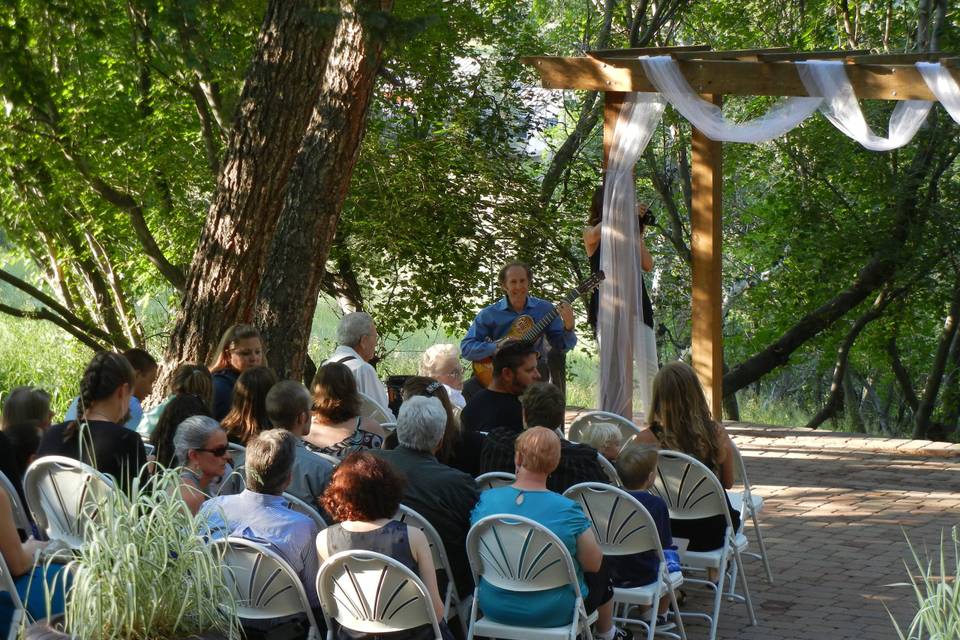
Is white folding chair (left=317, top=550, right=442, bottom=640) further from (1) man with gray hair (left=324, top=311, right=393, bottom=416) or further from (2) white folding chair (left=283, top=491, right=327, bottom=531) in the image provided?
(1) man with gray hair (left=324, top=311, right=393, bottom=416)

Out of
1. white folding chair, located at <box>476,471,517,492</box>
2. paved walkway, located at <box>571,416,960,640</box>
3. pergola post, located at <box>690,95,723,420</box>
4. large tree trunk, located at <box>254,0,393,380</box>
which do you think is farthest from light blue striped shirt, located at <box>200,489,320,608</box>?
pergola post, located at <box>690,95,723,420</box>

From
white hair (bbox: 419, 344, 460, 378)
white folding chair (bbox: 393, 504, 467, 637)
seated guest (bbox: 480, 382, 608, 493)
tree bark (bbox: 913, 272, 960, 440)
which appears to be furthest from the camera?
tree bark (bbox: 913, 272, 960, 440)

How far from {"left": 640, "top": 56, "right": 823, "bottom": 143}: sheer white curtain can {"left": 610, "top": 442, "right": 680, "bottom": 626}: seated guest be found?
158 inches

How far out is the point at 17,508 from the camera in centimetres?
426

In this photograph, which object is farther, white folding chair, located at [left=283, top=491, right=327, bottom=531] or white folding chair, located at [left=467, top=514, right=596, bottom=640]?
white folding chair, located at [left=283, top=491, right=327, bottom=531]

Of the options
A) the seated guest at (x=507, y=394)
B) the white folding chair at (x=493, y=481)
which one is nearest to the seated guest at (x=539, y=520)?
the white folding chair at (x=493, y=481)

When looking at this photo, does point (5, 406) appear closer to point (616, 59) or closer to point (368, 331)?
point (368, 331)

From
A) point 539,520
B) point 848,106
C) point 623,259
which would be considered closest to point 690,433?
point 539,520

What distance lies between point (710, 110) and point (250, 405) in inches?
177

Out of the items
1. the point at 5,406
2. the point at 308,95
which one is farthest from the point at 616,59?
the point at 5,406

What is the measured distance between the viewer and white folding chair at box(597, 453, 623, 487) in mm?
4781

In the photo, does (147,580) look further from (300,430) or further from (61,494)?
(300,430)

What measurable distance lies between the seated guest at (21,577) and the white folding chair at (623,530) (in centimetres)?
186

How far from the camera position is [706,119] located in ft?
26.8
